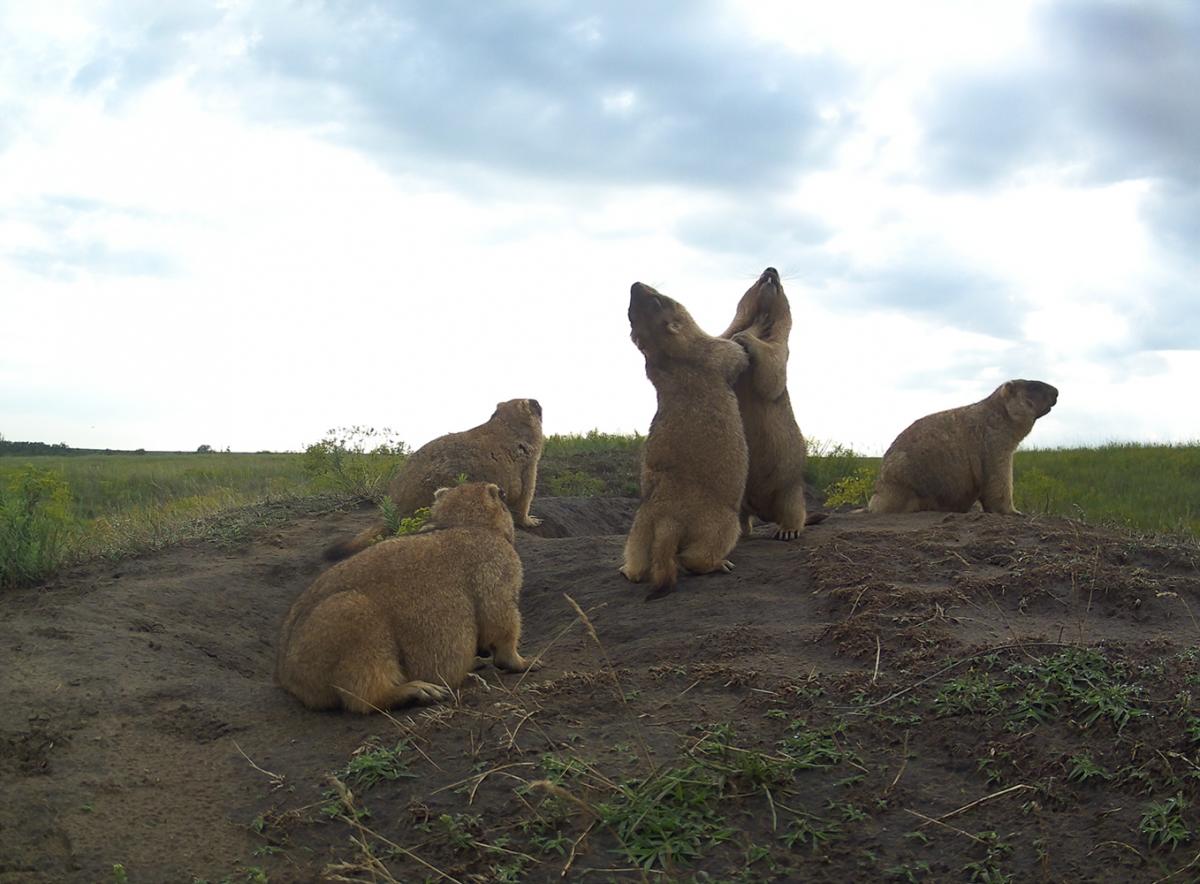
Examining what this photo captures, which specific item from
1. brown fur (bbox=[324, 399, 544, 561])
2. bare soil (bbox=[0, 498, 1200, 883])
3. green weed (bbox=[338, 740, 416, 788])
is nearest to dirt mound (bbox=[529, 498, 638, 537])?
brown fur (bbox=[324, 399, 544, 561])

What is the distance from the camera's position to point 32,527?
8969mm

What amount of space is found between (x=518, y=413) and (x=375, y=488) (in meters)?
2.10

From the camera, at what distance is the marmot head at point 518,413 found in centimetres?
1187

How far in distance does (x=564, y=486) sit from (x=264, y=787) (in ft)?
34.2

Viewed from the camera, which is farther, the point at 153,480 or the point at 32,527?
the point at 153,480

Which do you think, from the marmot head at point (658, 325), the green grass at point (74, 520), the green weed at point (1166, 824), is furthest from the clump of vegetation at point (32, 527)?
the green weed at point (1166, 824)

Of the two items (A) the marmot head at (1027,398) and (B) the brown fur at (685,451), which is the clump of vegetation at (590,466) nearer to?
(A) the marmot head at (1027,398)

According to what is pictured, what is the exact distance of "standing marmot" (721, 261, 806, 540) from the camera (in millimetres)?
8398

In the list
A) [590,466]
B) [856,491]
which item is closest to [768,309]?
[856,491]

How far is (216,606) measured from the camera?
8.34m

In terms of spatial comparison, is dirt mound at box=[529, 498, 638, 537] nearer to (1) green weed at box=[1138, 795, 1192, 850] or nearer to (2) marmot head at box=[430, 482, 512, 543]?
(2) marmot head at box=[430, 482, 512, 543]

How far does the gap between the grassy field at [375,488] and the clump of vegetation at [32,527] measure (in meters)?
0.01

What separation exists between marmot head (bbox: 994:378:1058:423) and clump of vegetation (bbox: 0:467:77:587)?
8.93m

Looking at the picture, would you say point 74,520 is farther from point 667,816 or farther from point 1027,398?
point 1027,398
